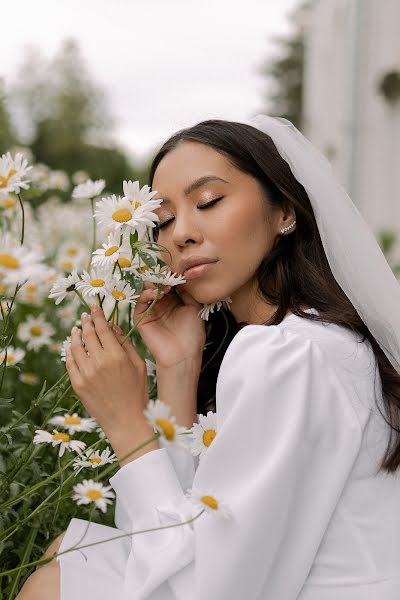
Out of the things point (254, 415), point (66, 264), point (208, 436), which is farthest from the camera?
point (66, 264)

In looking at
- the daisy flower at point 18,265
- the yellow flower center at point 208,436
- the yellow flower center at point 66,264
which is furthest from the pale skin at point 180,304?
the yellow flower center at point 66,264

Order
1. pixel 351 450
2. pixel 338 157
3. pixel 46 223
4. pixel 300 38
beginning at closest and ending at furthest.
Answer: pixel 351 450 → pixel 46 223 → pixel 338 157 → pixel 300 38

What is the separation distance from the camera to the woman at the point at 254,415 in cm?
131

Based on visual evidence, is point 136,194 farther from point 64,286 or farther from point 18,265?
point 18,265

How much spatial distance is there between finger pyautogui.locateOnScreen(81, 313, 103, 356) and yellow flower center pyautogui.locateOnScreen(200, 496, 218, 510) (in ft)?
1.38

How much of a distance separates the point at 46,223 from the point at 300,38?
2601cm

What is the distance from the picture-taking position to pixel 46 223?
400cm

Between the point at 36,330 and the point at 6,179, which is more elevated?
the point at 6,179

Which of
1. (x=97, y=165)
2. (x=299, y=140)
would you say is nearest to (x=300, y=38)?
(x=97, y=165)

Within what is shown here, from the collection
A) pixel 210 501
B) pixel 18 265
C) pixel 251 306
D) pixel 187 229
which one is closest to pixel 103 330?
pixel 187 229

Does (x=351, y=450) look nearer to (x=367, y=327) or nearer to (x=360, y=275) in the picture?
(x=367, y=327)

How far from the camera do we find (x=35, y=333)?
2359mm

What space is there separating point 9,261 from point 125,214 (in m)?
0.50

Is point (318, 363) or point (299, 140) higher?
point (299, 140)
